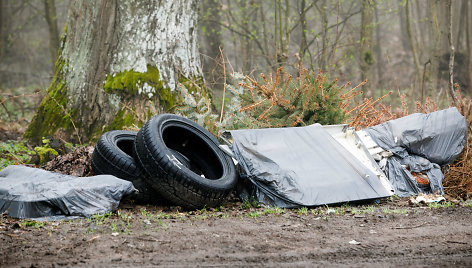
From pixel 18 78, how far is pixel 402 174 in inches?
871

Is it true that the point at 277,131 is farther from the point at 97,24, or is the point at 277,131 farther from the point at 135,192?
the point at 97,24

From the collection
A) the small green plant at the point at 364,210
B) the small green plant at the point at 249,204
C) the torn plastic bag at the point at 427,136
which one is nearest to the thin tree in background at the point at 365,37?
the torn plastic bag at the point at 427,136

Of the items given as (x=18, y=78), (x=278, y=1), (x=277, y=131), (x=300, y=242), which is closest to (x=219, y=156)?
(x=277, y=131)

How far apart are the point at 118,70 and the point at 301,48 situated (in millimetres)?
6348

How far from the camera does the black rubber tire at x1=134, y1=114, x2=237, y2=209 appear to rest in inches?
208

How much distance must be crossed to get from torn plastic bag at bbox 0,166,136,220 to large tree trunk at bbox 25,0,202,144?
2992 millimetres

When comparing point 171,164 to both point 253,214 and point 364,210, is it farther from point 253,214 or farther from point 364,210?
point 364,210

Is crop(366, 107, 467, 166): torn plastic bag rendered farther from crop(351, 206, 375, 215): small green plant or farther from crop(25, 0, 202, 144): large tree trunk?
crop(25, 0, 202, 144): large tree trunk

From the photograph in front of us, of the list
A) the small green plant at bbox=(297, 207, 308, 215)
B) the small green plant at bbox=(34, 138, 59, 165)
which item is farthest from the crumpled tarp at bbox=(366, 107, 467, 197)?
the small green plant at bbox=(34, 138, 59, 165)

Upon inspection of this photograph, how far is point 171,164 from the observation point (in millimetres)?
5254

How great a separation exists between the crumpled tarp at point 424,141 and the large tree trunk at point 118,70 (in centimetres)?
360

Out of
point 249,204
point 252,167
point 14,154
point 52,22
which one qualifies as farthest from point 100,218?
point 52,22

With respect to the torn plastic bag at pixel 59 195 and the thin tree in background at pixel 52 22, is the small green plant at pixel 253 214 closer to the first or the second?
the torn plastic bag at pixel 59 195

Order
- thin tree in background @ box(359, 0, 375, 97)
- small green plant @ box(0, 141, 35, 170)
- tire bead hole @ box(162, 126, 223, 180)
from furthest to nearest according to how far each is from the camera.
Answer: thin tree in background @ box(359, 0, 375, 97), small green plant @ box(0, 141, 35, 170), tire bead hole @ box(162, 126, 223, 180)
